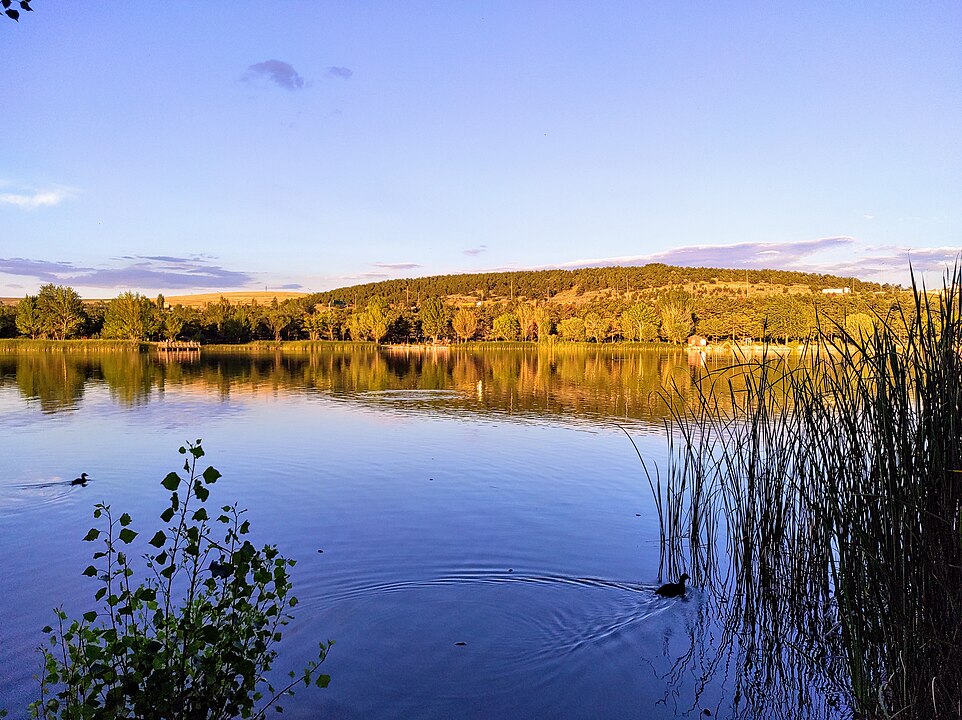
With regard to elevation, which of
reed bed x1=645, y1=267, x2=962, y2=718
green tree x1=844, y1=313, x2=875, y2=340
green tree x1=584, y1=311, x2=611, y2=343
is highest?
green tree x1=584, y1=311, x2=611, y2=343

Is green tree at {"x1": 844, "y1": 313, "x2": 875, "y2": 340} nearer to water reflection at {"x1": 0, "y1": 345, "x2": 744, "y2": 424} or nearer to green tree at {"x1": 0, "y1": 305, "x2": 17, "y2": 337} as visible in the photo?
water reflection at {"x1": 0, "y1": 345, "x2": 744, "y2": 424}

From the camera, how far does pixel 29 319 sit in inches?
3209

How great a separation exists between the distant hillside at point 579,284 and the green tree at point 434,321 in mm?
41243

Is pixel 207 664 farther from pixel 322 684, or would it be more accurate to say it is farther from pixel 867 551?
pixel 867 551

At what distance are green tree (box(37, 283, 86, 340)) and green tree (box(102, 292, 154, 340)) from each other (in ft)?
14.1

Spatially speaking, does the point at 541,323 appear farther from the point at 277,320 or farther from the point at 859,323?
the point at 859,323

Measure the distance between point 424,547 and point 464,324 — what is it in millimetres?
95656

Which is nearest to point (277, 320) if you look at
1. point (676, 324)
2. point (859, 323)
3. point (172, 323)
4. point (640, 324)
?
point (172, 323)

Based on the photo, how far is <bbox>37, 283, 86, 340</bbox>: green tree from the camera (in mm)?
83750

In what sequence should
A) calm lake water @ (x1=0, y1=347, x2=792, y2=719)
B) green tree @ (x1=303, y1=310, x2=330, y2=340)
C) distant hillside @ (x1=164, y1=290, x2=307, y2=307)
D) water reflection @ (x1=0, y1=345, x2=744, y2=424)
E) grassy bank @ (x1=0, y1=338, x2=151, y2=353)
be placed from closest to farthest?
calm lake water @ (x1=0, y1=347, x2=792, y2=719) → water reflection @ (x1=0, y1=345, x2=744, y2=424) → grassy bank @ (x1=0, y1=338, x2=151, y2=353) → green tree @ (x1=303, y1=310, x2=330, y2=340) → distant hillside @ (x1=164, y1=290, x2=307, y2=307)

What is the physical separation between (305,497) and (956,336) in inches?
361

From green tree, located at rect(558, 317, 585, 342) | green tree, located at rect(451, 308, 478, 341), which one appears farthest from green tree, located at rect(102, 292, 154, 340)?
green tree, located at rect(558, 317, 585, 342)

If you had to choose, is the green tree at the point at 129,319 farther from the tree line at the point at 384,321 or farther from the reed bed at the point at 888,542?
the reed bed at the point at 888,542

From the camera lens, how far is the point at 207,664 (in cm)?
315
